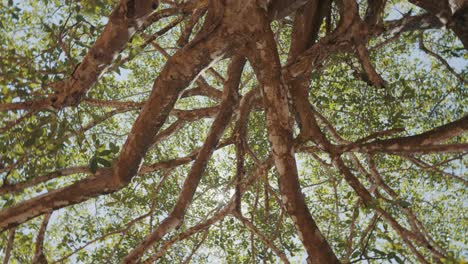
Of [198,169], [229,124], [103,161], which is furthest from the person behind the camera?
[229,124]

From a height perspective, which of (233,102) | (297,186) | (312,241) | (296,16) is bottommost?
(312,241)

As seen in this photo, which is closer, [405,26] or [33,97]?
[33,97]

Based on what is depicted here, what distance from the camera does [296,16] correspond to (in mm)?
6055

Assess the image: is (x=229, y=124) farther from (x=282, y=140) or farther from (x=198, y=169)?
(x=282, y=140)

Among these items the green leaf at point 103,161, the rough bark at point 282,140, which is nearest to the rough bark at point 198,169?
the green leaf at point 103,161

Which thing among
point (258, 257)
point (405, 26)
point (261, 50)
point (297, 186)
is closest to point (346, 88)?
point (405, 26)

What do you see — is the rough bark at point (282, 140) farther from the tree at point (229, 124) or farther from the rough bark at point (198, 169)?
the rough bark at point (198, 169)

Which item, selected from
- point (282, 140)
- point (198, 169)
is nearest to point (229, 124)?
point (198, 169)

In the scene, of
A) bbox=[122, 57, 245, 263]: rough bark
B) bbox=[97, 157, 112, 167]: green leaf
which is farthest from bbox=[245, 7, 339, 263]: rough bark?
bbox=[97, 157, 112, 167]: green leaf

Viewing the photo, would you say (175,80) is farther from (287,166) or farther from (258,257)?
(258,257)

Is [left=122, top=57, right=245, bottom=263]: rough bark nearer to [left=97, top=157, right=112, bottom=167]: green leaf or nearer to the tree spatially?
the tree

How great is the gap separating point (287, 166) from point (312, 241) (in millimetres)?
624

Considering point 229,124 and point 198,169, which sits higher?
point 229,124

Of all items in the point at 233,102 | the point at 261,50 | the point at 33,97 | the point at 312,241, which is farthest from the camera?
the point at 233,102
